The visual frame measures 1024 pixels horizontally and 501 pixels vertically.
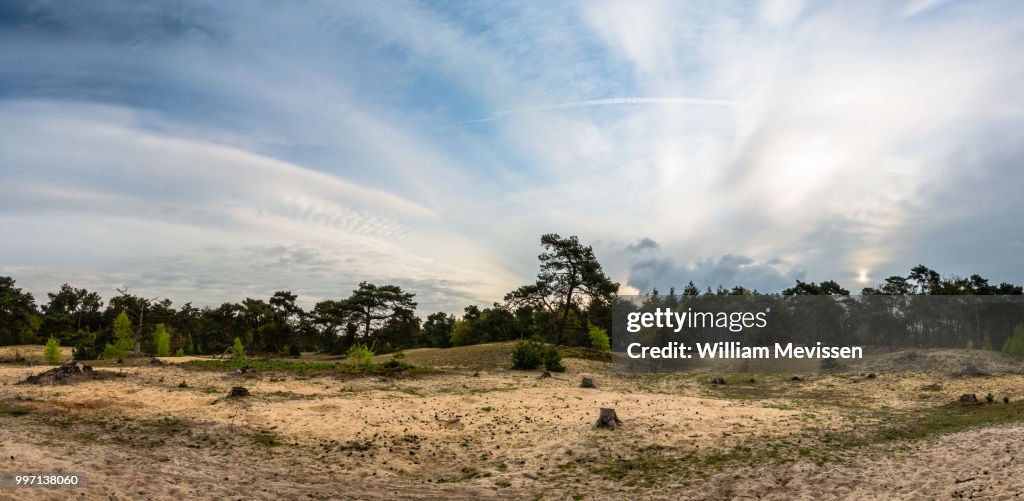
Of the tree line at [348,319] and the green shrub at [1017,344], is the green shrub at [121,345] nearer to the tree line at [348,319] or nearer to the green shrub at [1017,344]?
the tree line at [348,319]

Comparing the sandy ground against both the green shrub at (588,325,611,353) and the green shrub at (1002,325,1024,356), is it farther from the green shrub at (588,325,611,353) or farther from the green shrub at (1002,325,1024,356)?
the green shrub at (588,325,611,353)

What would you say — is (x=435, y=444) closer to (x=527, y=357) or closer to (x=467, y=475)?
(x=467, y=475)

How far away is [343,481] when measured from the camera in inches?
496

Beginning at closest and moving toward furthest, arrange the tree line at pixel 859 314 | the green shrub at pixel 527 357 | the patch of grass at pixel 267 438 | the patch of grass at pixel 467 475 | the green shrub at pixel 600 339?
the patch of grass at pixel 467 475 → the patch of grass at pixel 267 438 → the green shrub at pixel 527 357 → the green shrub at pixel 600 339 → the tree line at pixel 859 314

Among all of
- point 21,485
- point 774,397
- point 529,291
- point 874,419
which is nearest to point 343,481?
point 21,485

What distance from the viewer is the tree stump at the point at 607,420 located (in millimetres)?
17511

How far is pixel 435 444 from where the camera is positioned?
16234 millimetres

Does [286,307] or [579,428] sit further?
[286,307]

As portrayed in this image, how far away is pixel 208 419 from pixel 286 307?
2173 inches

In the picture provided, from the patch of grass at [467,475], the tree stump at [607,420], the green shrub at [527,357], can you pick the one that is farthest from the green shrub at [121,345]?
the tree stump at [607,420]

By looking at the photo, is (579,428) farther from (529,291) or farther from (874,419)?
(529,291)

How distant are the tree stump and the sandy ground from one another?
32 centimetres

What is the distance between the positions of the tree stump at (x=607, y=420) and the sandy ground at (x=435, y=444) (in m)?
0.32

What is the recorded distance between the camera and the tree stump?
57.5 ft
